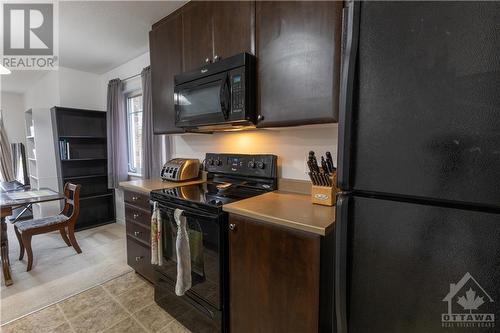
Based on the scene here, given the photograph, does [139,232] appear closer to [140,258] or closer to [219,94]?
[140,258]

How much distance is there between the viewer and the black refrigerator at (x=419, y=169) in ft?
1.77

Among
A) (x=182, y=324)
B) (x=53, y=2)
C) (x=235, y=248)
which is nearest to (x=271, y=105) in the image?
(x=235, y=248)

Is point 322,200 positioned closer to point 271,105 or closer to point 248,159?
point 271,105

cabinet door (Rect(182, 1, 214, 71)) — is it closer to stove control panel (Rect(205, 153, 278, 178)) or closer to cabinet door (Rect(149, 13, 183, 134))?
cabinet door (Rect(149, 13, 183, 134))

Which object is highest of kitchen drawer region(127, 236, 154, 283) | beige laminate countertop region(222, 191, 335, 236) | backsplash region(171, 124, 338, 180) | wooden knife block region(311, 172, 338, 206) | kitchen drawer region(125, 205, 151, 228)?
backsplash region(171, 124, 338, 180)

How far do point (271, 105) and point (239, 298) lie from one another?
43.4 inches

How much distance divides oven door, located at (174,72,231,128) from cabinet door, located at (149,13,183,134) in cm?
18

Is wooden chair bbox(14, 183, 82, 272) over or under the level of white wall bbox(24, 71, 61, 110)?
under

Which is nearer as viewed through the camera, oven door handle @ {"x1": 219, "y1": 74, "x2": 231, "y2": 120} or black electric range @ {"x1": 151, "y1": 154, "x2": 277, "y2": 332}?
black electric range @ {"x1": 151, "y1": 154, "x2": 277, "y2": 332}

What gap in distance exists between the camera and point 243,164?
188 centimetres

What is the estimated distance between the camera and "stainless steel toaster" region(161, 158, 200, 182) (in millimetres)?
2115

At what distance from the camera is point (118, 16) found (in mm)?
2129

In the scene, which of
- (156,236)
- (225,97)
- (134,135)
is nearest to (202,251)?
(156,236)

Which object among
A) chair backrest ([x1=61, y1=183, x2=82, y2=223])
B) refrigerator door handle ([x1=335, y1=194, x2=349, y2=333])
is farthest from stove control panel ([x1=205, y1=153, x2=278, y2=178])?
chair backrest ([x1=61, y1=183, x2=82, y2=223])
